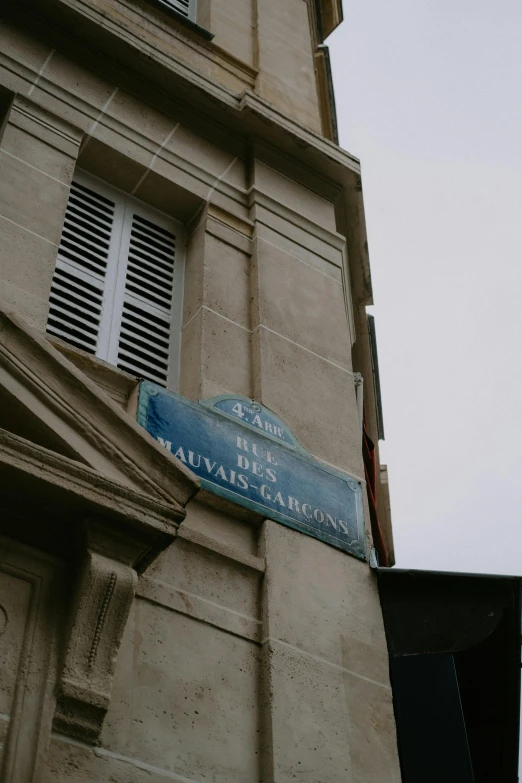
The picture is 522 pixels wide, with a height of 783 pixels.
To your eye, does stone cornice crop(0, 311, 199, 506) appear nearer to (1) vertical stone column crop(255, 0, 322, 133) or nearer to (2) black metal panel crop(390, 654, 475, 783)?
(2) black metal panel crop(390, 654, 475, 783)

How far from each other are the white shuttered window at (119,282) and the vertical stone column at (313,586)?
2.37 ft

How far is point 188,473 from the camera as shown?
5793 mm

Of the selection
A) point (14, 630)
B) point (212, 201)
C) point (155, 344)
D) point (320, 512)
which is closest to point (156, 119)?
point (212, 201)

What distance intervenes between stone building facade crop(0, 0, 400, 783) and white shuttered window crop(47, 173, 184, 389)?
2cm

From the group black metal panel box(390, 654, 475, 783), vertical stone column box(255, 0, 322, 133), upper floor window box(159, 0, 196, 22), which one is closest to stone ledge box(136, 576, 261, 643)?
black metal panel box(390, 654, 475, 783)

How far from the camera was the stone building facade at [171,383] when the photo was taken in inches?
207

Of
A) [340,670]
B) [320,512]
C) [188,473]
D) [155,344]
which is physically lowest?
[340,670]

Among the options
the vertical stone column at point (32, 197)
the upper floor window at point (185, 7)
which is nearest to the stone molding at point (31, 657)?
the vertical stone column at point (32, 197)

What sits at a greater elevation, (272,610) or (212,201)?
(212,201)

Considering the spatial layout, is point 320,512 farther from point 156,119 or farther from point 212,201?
point 156,119

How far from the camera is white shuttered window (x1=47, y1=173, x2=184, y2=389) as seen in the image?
802 cm

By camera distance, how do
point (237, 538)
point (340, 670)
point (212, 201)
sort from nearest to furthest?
point (340, 670) < point (237, 538) < point (212, 201)

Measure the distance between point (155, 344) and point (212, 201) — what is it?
184 centimetres

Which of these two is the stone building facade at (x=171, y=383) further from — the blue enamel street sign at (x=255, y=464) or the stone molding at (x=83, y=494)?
the blue enamel street sign at (x=255, y=464)
